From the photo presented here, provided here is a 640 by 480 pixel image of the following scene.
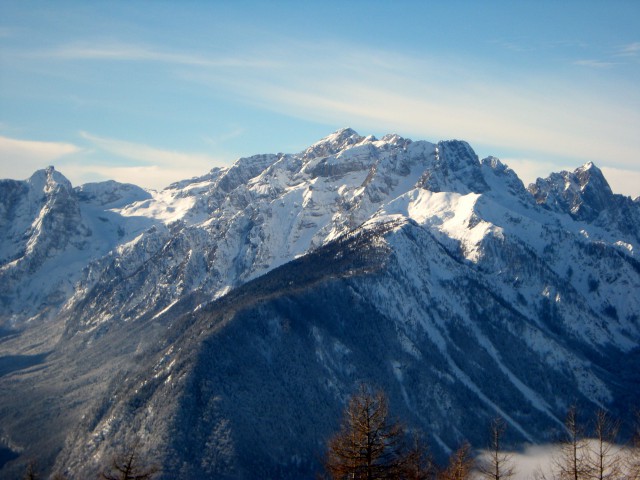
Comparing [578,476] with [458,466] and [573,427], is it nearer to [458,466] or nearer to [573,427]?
[573,427]

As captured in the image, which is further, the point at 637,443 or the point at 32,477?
the point at 32,477

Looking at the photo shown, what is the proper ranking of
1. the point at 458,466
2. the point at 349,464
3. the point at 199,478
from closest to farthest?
the point at 349,464
the point at 458,466
the point at 199,478

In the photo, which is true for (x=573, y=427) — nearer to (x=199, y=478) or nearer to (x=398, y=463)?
(x=398, y=463)

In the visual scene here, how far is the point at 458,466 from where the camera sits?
69.9 metres

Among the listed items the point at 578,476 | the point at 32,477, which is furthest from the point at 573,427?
the point at 32,477

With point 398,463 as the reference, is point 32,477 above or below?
below

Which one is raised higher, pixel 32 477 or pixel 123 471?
pixel 123 471

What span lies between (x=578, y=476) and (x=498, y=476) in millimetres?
7659

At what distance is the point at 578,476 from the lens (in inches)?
2820

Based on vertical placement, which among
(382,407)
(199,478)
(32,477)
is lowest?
(199,478)

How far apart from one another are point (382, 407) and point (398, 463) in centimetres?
482

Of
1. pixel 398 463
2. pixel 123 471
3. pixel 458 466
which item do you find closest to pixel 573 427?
pixel 458 466

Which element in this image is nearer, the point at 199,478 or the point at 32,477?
the point at 32,477

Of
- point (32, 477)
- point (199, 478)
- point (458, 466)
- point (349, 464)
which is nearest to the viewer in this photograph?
point (349, 464)
